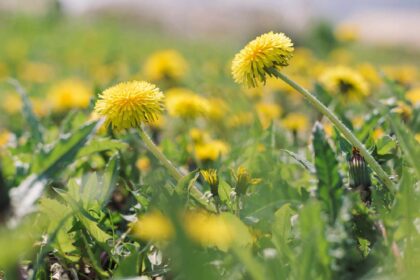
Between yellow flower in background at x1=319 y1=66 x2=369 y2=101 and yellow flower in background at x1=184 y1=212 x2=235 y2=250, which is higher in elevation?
yellow flower in background at x1=184 y1=212 x2=235 y2=250

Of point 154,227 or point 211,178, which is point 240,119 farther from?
point 154,227

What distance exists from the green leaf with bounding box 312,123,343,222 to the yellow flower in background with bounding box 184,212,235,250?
0.18 meters

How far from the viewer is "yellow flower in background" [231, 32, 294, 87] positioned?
4.34 ft

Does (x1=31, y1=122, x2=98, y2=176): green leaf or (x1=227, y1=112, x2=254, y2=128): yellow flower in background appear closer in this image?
(x1=31, y1=122, x2=98, y2=176): green leaf

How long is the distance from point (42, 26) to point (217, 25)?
960cm

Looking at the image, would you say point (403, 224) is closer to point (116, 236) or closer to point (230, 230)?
point (230, 230)

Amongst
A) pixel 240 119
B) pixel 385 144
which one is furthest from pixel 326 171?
pixel 240 119

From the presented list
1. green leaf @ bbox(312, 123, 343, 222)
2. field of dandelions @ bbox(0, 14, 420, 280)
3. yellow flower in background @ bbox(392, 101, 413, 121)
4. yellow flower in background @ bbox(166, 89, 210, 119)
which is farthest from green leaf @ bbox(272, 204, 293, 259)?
yellow flower in background @ bbox(166, 89, 210, 119)

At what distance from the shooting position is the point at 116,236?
4.37 feet

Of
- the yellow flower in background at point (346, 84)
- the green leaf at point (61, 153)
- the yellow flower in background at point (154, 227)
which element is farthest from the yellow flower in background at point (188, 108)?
the green leaf at point (61, 153)

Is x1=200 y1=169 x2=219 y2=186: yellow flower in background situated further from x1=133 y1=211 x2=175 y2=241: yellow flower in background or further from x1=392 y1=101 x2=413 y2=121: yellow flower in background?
x1=392 y1=101 x2=413 y2=121: yellow flower in background

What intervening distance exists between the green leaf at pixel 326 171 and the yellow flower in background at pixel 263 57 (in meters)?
0.35

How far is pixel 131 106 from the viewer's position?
4.24 ft

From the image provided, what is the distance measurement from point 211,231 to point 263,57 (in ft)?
1.48
